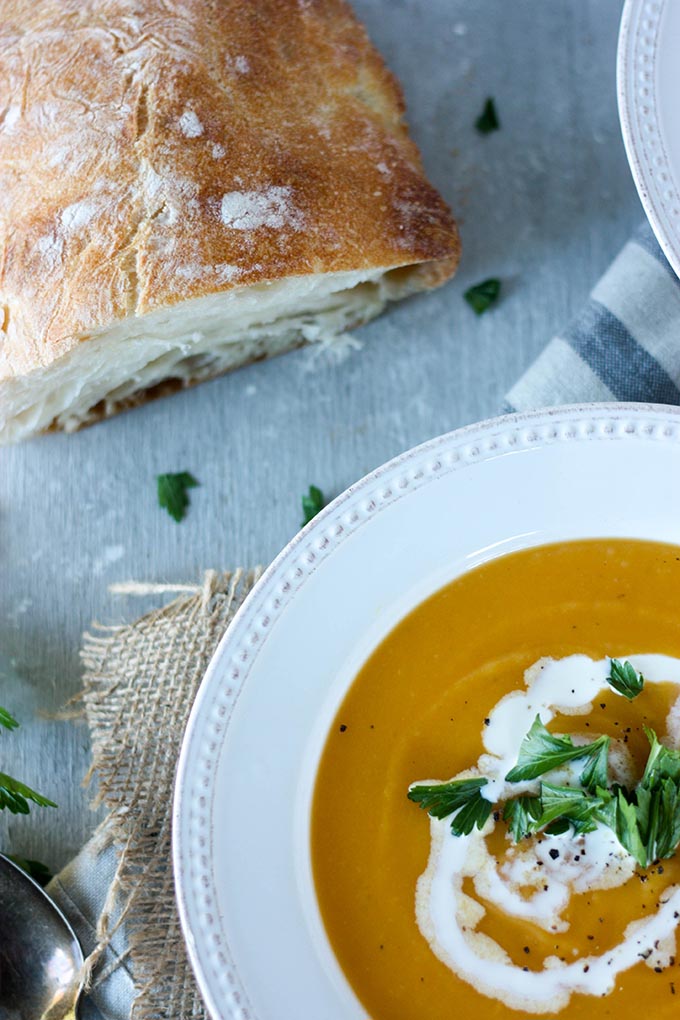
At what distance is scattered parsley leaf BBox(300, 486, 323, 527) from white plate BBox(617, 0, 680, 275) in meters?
0.96

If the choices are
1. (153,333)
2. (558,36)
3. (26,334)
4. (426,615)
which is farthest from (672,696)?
(558,36)

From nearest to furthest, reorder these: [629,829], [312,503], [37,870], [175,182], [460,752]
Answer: [629,829] < [460,752] < [175,182] < [37,870] < [312,503]

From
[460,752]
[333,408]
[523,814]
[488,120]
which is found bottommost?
[523,814]

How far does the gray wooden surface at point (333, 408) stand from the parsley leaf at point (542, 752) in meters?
0.85

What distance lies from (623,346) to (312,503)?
31.2 inches

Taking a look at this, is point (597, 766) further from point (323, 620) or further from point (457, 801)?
point (323, 620)

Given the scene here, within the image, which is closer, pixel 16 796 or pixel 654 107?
pixel 654 107

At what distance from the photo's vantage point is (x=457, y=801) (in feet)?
7.07

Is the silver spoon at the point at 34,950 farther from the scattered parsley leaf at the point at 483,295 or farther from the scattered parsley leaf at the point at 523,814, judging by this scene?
the scattered parsley leaf at the point at 483,295

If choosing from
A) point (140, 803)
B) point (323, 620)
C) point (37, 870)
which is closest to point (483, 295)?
point (323, 620)

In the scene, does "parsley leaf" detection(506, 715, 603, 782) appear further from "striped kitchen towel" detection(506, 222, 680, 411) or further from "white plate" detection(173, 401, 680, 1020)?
"striped kitchen towel" detection(506, 222, 680, 411)

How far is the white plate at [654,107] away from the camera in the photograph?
2.24 m

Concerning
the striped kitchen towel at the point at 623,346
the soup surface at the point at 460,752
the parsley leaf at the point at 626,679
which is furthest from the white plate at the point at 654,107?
the parsley leaf at the point at 626,679

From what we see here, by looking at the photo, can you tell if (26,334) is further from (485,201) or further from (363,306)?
(485,201)
